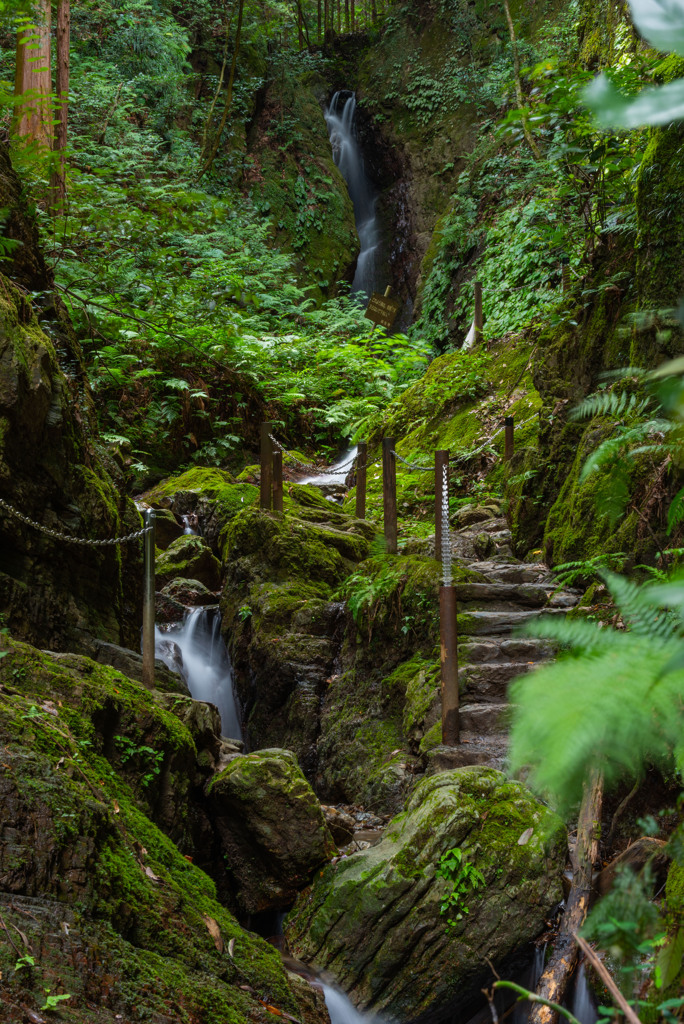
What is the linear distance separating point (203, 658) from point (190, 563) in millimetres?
1545

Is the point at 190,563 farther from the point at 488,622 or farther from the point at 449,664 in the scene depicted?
the point at 449,664

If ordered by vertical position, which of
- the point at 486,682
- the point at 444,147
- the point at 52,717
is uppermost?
the point at 444,147

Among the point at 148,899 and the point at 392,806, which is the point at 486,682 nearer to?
the point at 392,806

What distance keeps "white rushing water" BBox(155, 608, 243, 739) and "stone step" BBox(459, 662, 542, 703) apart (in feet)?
9.70

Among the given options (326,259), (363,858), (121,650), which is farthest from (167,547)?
(326,259)

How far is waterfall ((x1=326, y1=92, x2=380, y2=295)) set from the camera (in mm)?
21188

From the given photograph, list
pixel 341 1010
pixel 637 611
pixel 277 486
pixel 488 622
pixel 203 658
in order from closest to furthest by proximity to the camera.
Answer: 1. pixel 637 611
2. pixel 341 1010
3. pixel 488 622
4. pixel 203 658
5. pixel 277 486

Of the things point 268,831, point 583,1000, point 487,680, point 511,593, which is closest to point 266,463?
point 511,593

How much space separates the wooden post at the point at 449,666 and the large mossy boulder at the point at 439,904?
0.78 m

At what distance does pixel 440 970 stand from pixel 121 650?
10.5 ft

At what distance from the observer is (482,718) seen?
5035mm

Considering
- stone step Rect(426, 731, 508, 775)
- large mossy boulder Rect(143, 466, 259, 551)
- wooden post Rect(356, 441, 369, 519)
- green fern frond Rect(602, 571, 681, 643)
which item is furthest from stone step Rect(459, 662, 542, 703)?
large mossy boulder Rect(143, 466, 259, 551)

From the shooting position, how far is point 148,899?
116 inches

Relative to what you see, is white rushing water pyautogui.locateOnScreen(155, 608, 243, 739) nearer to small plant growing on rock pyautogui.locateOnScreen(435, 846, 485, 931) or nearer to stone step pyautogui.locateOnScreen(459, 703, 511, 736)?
stone step pyautogui.locateOnScreen(459, 703, 511, 736)
